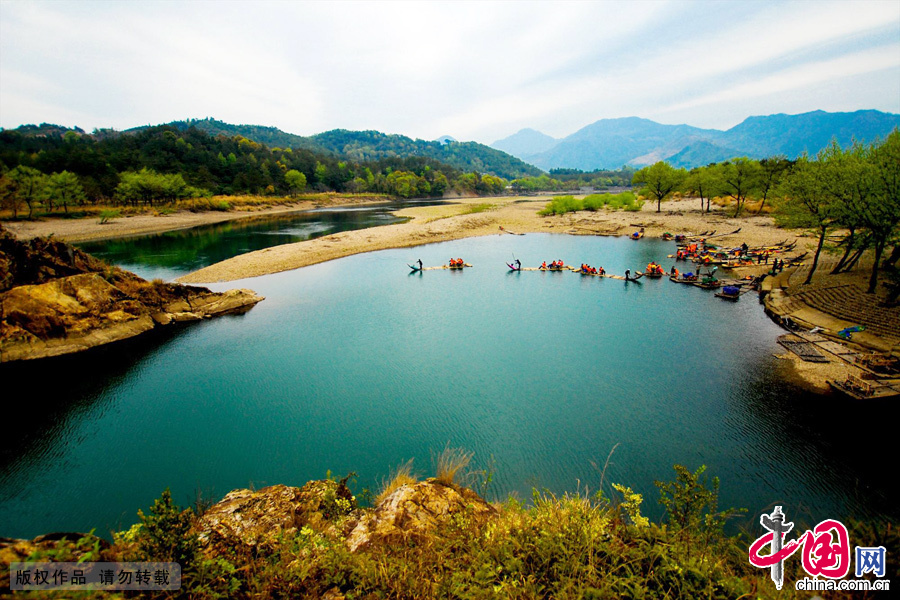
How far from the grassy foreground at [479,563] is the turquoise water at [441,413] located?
575 centimetres

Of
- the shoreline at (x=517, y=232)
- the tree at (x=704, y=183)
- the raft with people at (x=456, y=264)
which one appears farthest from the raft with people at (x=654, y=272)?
the tree at (x=704, y=183)

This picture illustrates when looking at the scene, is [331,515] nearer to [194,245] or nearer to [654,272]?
[654,272]

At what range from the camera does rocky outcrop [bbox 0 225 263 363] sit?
1891 centimetres

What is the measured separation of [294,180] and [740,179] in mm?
123319

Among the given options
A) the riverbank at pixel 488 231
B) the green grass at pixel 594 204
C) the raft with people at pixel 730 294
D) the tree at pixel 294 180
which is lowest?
the raft with people at pixel 730 294

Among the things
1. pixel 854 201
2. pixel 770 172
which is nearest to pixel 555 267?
pixel 854 201

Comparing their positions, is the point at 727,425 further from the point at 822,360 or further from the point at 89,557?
the point at 89,557

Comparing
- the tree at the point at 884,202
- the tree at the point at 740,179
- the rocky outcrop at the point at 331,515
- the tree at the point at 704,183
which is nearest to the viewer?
the rocky outcrop at the point at 331,515

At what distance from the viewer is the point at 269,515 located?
7219 mm

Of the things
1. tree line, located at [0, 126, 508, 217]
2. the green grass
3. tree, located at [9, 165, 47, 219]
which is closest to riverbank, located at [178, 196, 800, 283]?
the green grass

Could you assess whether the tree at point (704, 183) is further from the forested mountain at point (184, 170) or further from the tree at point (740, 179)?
the forested mountain at point (184, 170)

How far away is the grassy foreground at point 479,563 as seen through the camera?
4469 millimetres

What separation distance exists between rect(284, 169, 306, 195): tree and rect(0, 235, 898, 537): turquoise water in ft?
369

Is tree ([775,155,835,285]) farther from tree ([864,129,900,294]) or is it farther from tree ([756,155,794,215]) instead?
tree ([756,155,794,215])
